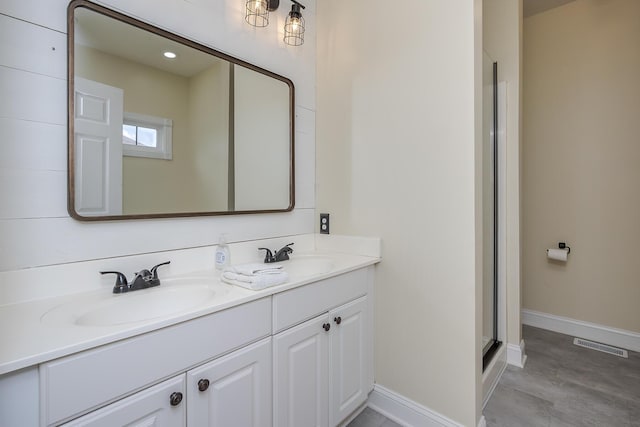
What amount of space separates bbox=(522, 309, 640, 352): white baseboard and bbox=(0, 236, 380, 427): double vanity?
6.99ft

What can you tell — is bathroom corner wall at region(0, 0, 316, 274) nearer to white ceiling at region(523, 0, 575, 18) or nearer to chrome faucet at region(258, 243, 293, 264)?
chrome faucet at region(258, 243, 293, 264)

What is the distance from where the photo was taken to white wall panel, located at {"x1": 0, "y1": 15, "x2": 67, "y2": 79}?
97 cm

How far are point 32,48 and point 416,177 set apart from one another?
5.37ft

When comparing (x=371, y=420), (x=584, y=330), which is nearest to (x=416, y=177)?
(x=371, y=420)

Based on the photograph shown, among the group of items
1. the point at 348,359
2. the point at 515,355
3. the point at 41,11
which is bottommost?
the point at 515,355

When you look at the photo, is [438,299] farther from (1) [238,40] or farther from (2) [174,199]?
(1) [238,40]

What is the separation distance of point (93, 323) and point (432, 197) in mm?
1480

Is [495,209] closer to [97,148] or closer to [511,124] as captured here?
[511,124]

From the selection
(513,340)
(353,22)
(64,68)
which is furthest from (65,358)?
(513,340)

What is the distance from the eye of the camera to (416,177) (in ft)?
5.20

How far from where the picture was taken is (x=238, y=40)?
5.31 ft

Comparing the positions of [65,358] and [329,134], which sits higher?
[329,134]

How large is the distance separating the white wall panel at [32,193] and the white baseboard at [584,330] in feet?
11.8

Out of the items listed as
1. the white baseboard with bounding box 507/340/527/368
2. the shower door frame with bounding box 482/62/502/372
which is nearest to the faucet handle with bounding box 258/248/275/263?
the shower door frame with bounding box 482/62/502/372
